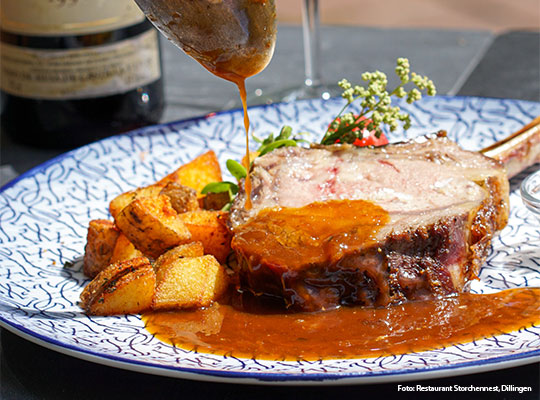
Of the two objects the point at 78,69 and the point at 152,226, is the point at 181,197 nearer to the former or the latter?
the point at 152,226

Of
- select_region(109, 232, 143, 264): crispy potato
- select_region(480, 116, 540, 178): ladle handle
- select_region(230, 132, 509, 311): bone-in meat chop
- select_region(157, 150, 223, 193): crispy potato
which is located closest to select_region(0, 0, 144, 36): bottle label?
select_region(157, 150, 223, 193): crispy potato

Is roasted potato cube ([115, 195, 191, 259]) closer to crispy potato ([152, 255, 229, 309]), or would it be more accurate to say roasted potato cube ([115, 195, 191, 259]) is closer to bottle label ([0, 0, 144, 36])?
crispy potato ([152, 255, 229, 309])

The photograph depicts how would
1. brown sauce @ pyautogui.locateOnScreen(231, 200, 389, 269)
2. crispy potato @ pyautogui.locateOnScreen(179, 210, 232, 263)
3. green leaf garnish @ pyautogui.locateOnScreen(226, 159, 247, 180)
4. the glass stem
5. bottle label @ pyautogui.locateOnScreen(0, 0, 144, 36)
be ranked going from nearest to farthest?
1. brown sauce @ pyautogui.locateOnScreen(231, 200, 389, 269)
2. crispy potato @ pyautogui.locateOnScreen(179, 210, 232, 263)
3. green leaf garnish @ pyautogui.locateOnScreen(226, 159, 247, 180)
4. bottle label @ pyautogui.locateOnScreen(0, 0, 144, 36)
5. the glass stem

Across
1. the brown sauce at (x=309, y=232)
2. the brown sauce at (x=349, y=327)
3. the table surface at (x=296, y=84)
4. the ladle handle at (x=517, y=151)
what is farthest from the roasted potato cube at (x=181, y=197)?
the ladle handle at (x=517, y=151)

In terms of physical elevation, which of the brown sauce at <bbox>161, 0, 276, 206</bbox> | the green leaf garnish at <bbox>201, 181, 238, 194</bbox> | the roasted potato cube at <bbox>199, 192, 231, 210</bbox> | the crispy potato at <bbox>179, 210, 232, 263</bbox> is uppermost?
the brown sauce at <bbox>161, 0, 276, 206</bbox>

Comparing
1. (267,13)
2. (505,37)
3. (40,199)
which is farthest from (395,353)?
(505,37)
